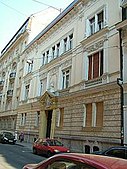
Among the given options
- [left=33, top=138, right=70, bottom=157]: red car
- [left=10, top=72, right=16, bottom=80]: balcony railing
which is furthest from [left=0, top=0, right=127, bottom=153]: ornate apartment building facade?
[left=10, top=72, right=16, bottom=80]: balcony railing

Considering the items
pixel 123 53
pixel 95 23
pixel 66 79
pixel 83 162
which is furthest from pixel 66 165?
pixel 66 79

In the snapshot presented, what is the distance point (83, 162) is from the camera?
9.41 feet

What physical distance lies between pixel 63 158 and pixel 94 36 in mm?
15512

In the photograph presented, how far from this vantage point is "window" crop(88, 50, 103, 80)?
55.9 ft

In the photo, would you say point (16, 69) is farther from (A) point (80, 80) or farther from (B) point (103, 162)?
(B) point (103, 162)

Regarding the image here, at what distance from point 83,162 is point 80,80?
52.7 ft

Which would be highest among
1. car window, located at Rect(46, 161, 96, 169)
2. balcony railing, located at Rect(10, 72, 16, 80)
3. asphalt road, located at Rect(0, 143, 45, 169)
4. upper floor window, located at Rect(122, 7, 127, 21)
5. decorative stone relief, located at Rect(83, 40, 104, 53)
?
balcony railing, located at Rect(10, 72, 16, 80)

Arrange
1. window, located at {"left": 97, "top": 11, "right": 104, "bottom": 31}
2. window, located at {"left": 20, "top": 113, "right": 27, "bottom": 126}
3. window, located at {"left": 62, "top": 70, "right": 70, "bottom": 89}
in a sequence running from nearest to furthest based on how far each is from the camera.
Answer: window, located at {"left": 97, "top": 11, "right": 104, "bottom": 31} → window, located at {"left": 62, "top": 70, "right": 70, "bottom": 89} → window, located at {"left": 20, "top": 113, "right": 27, "bottom": 126}

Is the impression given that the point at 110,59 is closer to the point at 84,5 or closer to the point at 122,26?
the point at 122,26

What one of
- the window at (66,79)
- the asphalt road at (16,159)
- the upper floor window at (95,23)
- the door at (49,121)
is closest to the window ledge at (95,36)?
the upper floor window at (95,23)

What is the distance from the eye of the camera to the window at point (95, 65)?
17048mm

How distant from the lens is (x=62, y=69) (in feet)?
74.4

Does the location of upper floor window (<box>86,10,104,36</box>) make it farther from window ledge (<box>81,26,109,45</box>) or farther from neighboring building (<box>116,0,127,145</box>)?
neighboring building (<box>116,0,127,145</box>)

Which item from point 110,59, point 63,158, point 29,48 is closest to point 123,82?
point 110,59
